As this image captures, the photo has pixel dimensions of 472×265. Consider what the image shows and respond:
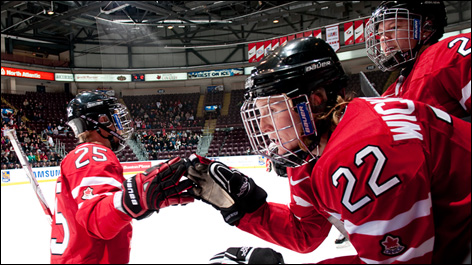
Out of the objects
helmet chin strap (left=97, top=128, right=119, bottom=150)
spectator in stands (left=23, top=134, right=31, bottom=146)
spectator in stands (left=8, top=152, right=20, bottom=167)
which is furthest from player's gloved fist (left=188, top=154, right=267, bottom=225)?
spectator in stands (left=23, top=134, right=31, bottom=146)

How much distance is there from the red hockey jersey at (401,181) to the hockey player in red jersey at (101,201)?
2.06 feet

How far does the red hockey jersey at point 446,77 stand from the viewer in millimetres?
1291

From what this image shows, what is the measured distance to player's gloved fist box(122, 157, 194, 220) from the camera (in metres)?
1.17

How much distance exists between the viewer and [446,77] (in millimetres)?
1359

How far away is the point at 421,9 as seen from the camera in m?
1.62

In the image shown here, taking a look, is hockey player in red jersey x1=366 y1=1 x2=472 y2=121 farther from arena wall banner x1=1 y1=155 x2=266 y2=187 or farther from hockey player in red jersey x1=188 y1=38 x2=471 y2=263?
arena wall banner x1=1 y1=155 x2=266 y2=187

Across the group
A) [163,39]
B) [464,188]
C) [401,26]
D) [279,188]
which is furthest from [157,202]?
[163,39]

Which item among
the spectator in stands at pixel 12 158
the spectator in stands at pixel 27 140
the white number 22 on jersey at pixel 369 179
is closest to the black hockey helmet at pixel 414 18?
the white number 22 on jersey at pixel 369 179

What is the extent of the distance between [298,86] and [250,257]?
566mm

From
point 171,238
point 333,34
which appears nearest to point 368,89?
point 171,238

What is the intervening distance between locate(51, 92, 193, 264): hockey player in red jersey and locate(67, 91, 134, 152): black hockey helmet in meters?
0.31

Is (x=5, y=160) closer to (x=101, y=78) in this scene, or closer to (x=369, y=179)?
(x=101, y=78)

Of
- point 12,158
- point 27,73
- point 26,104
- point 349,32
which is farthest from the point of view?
point 27,73

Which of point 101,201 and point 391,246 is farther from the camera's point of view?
point 101,201
